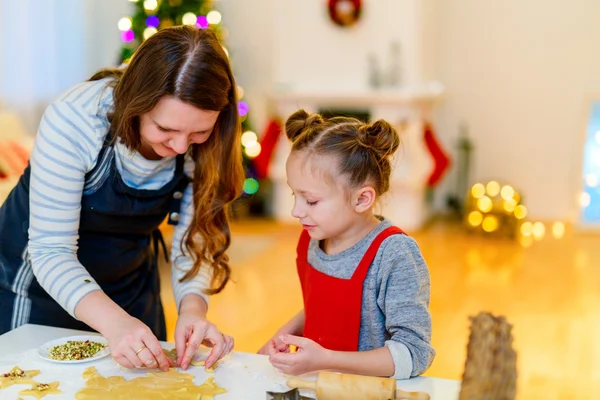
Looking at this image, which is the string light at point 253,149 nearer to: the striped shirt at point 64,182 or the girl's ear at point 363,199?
the striped shirt at point 64,182

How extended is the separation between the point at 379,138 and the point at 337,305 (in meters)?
0.31

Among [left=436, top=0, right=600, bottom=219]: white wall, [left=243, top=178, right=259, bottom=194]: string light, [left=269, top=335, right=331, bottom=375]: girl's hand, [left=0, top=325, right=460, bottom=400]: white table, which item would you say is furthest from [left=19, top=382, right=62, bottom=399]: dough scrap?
[left=436, top=0, right=600, bottom=219]: white wall

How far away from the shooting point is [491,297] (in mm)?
3611

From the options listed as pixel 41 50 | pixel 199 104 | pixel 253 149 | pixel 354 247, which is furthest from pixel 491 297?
pixel 41 50

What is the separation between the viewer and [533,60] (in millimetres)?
5594

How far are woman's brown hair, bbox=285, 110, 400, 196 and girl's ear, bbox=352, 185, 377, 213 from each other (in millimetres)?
15

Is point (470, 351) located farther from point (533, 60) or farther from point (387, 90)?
point (533, 60)

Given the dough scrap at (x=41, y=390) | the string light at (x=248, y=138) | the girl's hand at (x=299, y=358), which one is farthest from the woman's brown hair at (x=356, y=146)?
the string light at (x=248, y=138)

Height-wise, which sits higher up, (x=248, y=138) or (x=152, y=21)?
(x=152, y=21)

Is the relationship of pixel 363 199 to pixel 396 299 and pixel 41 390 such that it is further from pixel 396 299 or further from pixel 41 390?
pixel 41 390

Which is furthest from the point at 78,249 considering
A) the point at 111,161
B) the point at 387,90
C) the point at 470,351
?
the point at 387,90

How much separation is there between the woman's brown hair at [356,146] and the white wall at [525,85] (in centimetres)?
452

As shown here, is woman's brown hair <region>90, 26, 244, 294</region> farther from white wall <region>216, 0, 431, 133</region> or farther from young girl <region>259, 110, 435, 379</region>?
white wall <region>216, 0, 431, 133</region>

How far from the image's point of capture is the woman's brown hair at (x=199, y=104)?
1.27 meters
